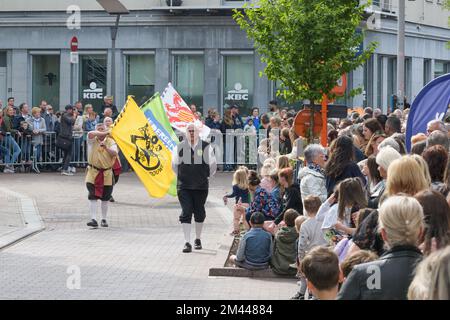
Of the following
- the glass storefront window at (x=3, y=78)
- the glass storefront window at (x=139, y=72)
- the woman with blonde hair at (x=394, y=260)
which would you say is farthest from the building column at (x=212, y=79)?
the woman with blonde hair at (x=394, y=260)

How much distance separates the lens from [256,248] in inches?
528

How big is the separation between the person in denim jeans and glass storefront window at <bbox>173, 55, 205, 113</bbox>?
34.4ft

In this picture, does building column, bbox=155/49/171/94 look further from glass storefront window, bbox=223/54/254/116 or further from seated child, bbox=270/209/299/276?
seated child, bbox=270/209/299/276

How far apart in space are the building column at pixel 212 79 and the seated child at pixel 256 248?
24954mm

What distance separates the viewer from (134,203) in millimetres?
22328

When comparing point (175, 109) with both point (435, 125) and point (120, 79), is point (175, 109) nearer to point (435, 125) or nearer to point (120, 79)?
point (435, 125)

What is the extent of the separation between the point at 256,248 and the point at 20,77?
1076 inches

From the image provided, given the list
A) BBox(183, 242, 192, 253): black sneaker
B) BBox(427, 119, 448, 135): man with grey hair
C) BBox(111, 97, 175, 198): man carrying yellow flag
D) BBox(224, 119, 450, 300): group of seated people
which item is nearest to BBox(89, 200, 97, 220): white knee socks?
BBox(111, 97, 175, 198): man carrying yellow flag

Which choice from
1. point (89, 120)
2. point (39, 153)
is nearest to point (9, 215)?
point (39, 153)

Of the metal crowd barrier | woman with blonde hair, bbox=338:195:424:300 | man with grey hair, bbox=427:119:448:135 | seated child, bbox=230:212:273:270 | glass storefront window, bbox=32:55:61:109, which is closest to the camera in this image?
woman with blonde hair, bbox=338:195:424:300

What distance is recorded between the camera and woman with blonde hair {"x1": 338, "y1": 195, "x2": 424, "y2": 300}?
19.8ft
